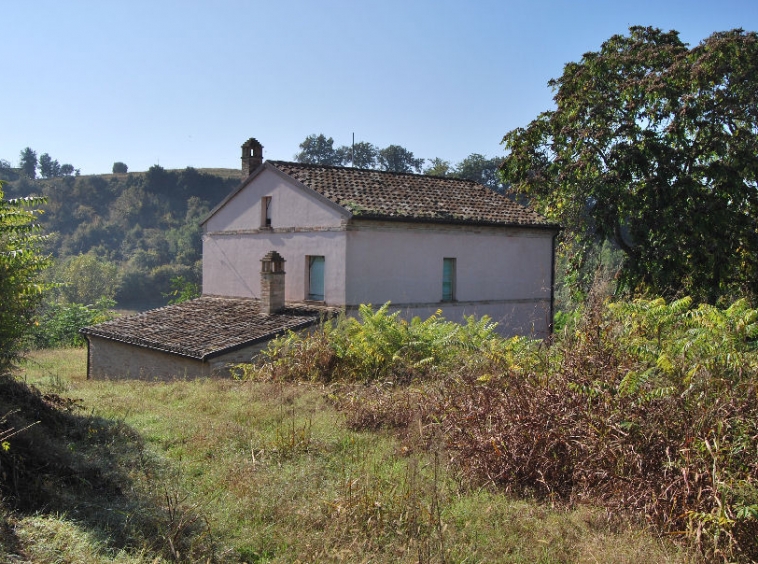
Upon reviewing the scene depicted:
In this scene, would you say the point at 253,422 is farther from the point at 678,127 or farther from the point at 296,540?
the point at 678,127

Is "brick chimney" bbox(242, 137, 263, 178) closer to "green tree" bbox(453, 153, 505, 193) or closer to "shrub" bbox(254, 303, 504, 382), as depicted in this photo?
"shrub" bbox(254, 303, 504, 382)

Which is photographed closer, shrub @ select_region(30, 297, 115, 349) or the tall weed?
the tall weed

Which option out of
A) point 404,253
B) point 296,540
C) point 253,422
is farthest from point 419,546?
point 404,253

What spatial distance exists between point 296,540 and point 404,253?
47.1 ft

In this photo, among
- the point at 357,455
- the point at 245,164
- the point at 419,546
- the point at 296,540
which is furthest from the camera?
the point at 245,164

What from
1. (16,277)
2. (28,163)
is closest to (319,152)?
(28,163)

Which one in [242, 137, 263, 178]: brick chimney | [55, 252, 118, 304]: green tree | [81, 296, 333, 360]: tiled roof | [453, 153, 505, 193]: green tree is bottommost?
[55, 252, 118, 304]: green tree

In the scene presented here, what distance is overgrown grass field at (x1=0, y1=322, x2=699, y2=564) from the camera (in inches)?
187

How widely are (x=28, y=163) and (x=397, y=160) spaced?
6126 centimetres

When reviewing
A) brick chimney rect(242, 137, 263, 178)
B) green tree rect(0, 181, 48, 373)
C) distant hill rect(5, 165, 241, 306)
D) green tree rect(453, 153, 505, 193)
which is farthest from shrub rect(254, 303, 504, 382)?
distant hill rect(5, 165, 241, 306)

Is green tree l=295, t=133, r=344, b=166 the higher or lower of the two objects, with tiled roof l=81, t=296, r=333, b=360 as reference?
higher

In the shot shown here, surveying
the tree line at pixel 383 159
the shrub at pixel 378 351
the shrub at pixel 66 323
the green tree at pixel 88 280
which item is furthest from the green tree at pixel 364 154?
the shrub at pixel 378 351

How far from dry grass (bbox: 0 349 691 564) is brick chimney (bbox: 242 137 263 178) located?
54.9ft

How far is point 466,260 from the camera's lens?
20312mm
